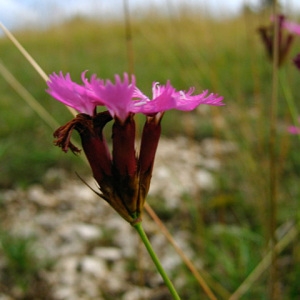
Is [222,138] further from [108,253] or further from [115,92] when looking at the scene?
[115,92]

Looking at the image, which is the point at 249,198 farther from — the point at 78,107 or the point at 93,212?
the point at 78,107

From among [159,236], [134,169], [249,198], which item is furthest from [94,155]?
[249,198]

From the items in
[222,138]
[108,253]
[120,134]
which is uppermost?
[120,134]

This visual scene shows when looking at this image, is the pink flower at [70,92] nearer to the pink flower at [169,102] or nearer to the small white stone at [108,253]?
the pink flower at [169,102]

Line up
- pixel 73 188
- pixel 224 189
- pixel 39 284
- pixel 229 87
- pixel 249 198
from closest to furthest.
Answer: pixel 39 284, pixel 249 198, pixel 224 189, pixel 73 188, pixel 229 87

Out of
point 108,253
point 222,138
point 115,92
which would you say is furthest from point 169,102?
point 222,138

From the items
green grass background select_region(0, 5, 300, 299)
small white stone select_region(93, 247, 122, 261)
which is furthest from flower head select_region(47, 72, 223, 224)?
small white stone select_region(93, 247, 122, 261)

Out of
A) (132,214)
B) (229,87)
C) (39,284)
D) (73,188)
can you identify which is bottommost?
(229,87)

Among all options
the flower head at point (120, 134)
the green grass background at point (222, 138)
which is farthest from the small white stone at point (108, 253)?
the flower head at point (120, 134)
